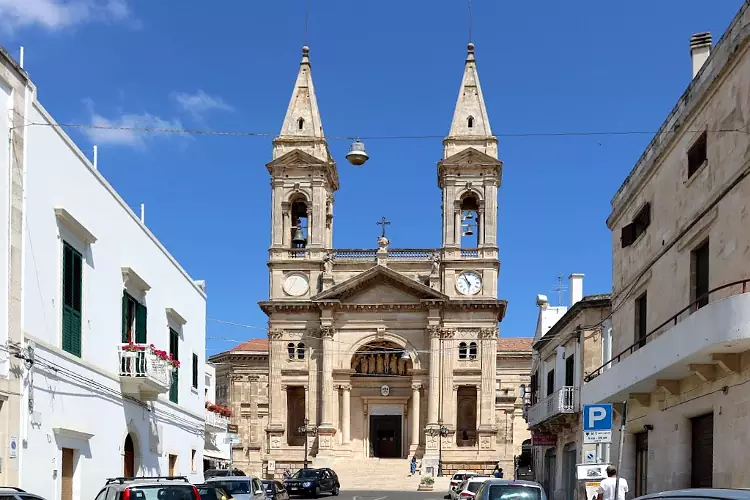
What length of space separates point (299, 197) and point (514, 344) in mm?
23047

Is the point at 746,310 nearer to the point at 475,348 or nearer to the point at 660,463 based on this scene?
the point at 660,463

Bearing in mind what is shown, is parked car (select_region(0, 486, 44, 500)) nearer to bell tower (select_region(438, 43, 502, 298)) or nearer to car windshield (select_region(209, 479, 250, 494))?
car windshield (select_region(209, 479, 250, 494))

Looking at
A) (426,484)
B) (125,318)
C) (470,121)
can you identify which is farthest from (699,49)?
(470,121)

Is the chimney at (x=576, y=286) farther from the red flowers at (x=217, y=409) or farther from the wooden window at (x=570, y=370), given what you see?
the red flowers at (x=217, y=409)

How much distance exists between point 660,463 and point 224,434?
22585 mm

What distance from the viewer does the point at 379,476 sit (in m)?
52.9

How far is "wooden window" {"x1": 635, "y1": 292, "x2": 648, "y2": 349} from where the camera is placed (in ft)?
67.5

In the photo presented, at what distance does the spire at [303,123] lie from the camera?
58906 mm

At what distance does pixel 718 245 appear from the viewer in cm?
1538

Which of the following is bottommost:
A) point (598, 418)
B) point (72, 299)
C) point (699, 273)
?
point (598, 418)

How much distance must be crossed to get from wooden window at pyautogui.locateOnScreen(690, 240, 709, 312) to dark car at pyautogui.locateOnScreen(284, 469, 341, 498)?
22982mm

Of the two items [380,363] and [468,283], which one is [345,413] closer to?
[380,363]

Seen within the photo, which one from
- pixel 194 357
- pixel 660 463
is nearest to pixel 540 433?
pixel 194 357

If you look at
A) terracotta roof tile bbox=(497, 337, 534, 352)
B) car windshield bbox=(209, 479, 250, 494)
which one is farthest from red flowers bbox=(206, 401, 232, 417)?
terracotta roof tile bbox=(497, 337, 534, 352)
